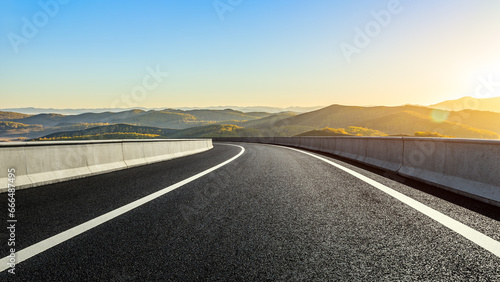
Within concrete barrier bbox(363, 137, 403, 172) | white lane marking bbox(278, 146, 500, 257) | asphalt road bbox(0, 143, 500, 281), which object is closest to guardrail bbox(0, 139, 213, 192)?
asphalt road bbox(0, 143, 500, 281)

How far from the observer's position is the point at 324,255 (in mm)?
3115

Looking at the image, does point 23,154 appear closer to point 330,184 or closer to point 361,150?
point 330,184

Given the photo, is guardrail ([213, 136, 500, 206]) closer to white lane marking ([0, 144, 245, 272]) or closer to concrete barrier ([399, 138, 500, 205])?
concrete barrier ([399, 138, 500, 205])

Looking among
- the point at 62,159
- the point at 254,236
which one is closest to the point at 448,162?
the point at 254,236

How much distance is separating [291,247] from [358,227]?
110cm

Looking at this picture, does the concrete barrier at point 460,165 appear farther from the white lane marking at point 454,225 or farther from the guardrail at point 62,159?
the guardrail at point 62,159

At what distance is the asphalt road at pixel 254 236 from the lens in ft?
9.01

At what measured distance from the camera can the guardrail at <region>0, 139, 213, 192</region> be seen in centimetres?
685

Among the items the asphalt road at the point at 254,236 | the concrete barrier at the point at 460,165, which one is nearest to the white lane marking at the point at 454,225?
the asphalt road at the point at 254,236

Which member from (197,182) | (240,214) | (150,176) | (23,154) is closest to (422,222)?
(240,214)

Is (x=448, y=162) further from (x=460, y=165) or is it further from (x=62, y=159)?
(x=62, y=159)

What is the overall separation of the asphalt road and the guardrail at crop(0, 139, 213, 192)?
632 mm

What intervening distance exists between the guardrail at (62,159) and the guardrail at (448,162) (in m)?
7.89

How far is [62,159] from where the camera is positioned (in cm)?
818
